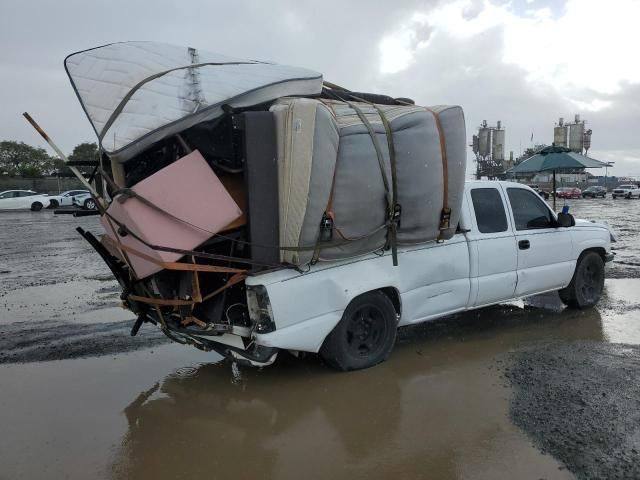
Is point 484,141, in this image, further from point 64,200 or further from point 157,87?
point 157,87

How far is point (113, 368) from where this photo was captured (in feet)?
17.2

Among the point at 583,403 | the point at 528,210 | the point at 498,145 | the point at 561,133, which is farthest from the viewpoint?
the point at 561,133

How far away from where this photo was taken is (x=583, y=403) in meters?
4.13

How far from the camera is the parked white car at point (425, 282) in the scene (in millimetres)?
4332

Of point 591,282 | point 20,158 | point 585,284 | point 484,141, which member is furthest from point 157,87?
point 484,141

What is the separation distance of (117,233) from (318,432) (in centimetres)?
214

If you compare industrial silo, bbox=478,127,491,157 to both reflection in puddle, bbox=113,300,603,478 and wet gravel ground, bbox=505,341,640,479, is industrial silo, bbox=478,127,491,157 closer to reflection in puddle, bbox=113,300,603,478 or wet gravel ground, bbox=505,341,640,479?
wet gravel ground, bbox=505,341,640,479

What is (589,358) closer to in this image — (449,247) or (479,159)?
(449,247)

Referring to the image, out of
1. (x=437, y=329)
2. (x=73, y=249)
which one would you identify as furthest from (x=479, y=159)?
(x=437, y=329)

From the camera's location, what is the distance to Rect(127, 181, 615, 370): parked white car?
4332mm

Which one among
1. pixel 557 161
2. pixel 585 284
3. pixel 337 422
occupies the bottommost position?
pixel 337 422

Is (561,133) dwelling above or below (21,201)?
above

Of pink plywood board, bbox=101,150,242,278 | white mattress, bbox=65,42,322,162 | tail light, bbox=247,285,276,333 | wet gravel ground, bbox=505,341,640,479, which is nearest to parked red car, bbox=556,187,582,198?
wet gravel ground, bbox=505,341,640,479

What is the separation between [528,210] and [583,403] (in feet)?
9.57
